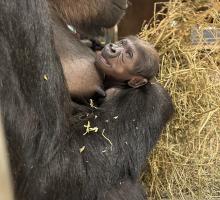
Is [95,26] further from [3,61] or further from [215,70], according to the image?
[3,61]

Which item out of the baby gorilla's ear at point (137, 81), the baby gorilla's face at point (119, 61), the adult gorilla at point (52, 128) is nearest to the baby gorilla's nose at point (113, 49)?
the baby gorilla's face at point (119, 61)

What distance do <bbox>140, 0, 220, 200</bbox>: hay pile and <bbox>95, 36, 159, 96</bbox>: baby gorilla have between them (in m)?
0.20

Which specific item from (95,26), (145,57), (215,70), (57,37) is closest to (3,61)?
(57,37)

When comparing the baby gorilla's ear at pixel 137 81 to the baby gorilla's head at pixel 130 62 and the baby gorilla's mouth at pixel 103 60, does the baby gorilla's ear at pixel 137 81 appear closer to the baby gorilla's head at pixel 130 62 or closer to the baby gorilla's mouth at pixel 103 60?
the baby gorilla's head at pixel 130 62

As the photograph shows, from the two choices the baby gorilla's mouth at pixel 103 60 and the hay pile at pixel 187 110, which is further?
the hay pile at pixel 187 110

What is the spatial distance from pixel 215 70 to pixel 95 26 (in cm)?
53

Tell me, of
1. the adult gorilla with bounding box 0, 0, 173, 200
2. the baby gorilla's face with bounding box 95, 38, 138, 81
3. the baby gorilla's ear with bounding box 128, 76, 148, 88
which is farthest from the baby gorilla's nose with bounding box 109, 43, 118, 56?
the adult gorilla with bounding box 0, 0, 173, 200

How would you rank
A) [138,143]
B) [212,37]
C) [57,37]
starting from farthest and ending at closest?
[212,37], [57,37], [138,143]

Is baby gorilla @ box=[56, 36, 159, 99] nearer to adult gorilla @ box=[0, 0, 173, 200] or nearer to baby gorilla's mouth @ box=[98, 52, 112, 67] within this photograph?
baby gorilla's mouth @ box=[98, 52, 112, 67]

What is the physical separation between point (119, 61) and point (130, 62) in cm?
4

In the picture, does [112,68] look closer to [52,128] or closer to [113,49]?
[113,49]

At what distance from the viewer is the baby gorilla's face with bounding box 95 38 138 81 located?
1705mm

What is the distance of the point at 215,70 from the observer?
1964 mm

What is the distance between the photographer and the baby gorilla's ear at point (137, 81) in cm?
164
